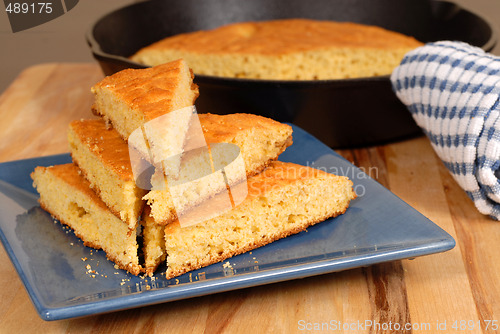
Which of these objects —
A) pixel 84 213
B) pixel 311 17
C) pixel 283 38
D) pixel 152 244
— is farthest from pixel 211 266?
pixel 311 17

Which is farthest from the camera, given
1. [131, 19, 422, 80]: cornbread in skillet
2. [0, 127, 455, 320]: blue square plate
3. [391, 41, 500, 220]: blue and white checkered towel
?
[131, 19, 422, 80]: cornbread in skillet

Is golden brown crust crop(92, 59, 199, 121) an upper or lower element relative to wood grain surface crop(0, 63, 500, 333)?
upper

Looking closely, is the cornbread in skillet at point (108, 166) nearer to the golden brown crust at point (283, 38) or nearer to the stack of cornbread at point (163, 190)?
the stack of cornbread at point (163, 190)

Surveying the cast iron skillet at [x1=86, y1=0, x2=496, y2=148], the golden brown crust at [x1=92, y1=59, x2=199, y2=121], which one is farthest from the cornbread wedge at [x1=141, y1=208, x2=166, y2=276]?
the cast iron skillet at [x1=86, y1=0, x2=496, y2=148]

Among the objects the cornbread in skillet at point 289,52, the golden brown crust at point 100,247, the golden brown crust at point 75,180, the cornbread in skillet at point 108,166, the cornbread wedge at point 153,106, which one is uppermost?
the cornbread wedge at point 153,106

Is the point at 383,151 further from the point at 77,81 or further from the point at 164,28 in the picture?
the point at 77,81

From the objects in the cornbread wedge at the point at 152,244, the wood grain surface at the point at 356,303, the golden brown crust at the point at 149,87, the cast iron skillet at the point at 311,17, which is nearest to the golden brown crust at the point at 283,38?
the cast iron skillet at the point at 311,17

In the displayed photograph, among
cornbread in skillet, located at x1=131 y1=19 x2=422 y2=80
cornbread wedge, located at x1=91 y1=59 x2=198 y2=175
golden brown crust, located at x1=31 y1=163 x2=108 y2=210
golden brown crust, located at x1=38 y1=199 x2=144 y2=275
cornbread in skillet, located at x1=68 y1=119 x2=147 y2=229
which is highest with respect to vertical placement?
cornbread wedge, located at x1=91 y1=59 x2=198 y2=175

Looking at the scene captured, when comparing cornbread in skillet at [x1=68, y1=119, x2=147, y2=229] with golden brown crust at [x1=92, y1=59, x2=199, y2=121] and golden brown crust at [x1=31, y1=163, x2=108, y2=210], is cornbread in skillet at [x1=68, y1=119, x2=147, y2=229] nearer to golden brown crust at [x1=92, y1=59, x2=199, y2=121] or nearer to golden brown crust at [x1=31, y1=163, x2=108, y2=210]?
golden brown crust at [x1=31, y1=163, x2=108, y2=210]
